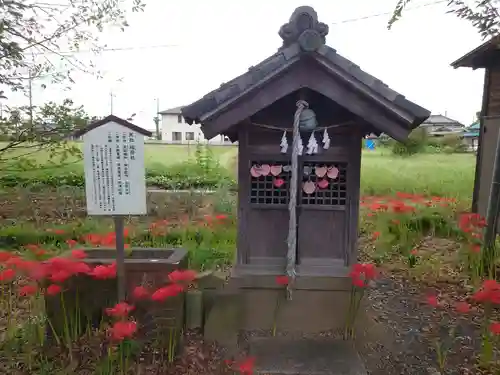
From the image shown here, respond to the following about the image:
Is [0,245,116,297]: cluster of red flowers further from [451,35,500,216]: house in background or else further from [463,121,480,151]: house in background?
[463,121,480,151]: house in background

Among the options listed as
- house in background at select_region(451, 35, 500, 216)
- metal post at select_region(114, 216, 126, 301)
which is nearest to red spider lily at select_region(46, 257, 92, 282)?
metal post at select_region(114, 216, 126, 301)

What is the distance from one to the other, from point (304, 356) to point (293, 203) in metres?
1.40

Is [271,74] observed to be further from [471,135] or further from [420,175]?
[471,135]

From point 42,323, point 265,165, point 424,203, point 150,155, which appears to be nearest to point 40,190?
point 150,155

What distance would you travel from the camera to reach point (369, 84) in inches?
136

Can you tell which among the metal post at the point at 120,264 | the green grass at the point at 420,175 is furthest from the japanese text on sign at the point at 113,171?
the green grass at the point at 420,175

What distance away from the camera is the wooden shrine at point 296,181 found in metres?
3.55

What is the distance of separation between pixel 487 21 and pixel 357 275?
302 cm

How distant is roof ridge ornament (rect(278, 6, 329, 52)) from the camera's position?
132 inches

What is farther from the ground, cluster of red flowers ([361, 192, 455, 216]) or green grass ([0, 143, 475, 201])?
green grass ([0, 143, 475, 201])

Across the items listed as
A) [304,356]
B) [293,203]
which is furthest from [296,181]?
[304,356]

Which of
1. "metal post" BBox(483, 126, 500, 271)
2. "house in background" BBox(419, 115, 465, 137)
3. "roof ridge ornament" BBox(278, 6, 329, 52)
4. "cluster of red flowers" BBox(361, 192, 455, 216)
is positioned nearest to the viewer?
"roof ridge ornament" BBox(278, 6, 329, 52)

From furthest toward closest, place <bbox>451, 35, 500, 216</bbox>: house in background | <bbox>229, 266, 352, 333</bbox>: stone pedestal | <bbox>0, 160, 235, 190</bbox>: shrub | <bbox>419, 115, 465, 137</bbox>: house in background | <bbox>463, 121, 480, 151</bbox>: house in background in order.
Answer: <bbox>419, 115, 465, 137</bbox>: house in background → <bbox>463, 121, 480, 151</bbox>: house in background → <bbox>0, 160, 235, 190</bbox>: shrub → <bbox>451, 35, 500, 216</bbox>: house in background → <bbox>229, 266, 352, 333</bbox>: stone pedestal

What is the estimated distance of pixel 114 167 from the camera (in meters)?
3.28
